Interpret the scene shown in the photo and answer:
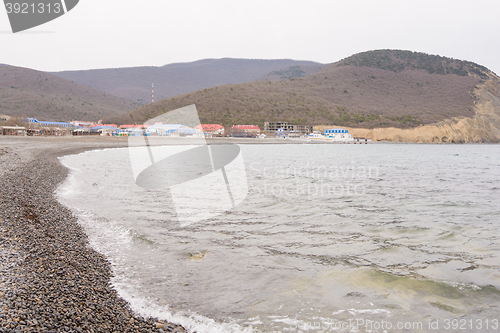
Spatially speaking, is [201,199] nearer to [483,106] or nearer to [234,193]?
[234,193]

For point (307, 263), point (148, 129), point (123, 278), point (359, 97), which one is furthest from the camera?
point (359, 97)

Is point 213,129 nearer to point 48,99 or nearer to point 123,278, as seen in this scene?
point 48,99

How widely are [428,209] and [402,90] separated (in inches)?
4833

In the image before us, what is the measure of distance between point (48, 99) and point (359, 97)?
107399 millimetres

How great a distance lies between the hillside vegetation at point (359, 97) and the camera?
330 ft

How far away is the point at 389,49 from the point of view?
473 ft

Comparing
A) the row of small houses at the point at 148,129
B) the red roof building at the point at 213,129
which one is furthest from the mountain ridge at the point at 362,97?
the red roof building at the point at 213,129

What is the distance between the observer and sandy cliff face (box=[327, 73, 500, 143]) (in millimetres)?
98375

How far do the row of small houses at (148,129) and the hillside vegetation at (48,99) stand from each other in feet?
70.0

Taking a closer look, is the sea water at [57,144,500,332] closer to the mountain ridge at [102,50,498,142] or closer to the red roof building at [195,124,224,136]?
the red roof building at [195,124,224,136]

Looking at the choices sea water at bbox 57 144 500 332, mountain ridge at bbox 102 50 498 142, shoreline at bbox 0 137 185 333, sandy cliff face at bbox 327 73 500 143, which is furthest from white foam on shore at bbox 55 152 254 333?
sandy cliff face at bbox 327 73 500 143

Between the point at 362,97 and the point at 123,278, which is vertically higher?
the point at 362,97

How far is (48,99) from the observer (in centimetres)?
10925

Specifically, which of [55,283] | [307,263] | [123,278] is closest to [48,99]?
[123,278]
